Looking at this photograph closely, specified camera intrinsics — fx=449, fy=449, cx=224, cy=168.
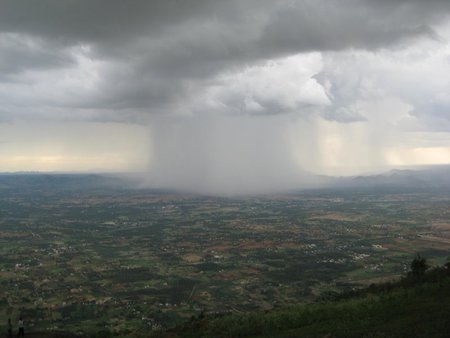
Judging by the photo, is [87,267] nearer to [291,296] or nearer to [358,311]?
[291,296]

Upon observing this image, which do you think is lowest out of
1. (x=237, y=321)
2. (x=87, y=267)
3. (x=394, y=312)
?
(x=87, y=267)

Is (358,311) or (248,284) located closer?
(358,311)

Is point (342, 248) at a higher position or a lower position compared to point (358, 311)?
lower

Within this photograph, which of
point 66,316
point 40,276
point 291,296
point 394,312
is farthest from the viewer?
point 40,276

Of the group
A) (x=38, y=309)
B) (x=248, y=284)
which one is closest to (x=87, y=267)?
(x=38, y=309)

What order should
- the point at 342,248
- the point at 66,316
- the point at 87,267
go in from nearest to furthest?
1. the point at 66,316
2. the point at 87,267
3. the point at 342,248
